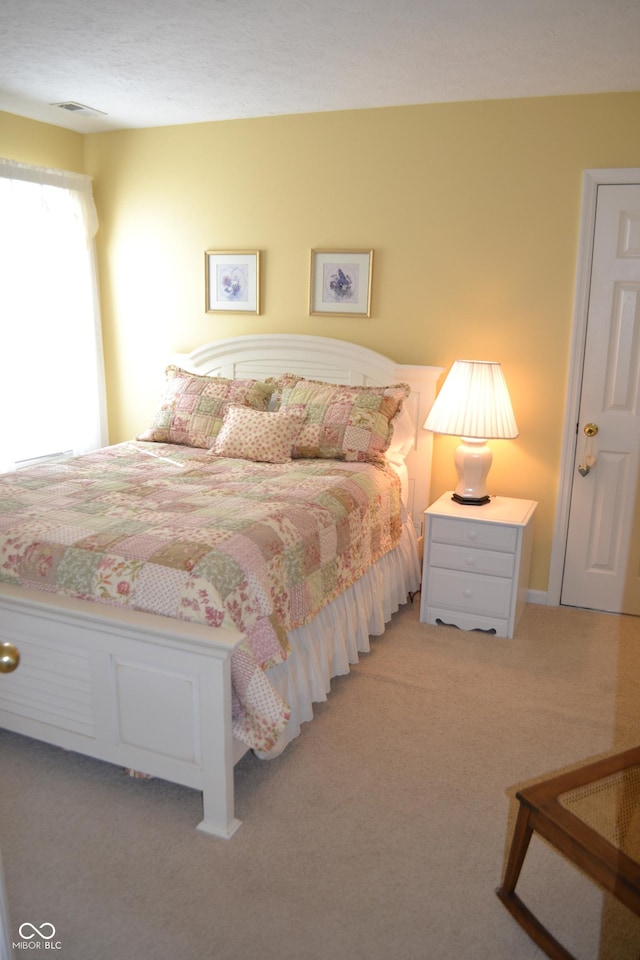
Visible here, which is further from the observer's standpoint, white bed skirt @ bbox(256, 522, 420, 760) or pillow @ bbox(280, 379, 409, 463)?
pillow @ bbox(280, 379, 409, 463)

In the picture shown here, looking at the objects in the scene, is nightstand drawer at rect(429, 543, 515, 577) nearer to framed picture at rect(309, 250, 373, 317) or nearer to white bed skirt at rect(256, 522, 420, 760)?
white bed skirt at rect(256, 522, 420, 760)

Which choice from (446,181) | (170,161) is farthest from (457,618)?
(170,161)

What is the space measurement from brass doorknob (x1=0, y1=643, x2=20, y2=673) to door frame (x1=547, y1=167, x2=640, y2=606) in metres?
3.02

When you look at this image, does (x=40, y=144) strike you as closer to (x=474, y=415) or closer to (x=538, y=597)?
(x=474, y=415)

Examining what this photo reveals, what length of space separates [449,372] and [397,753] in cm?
194

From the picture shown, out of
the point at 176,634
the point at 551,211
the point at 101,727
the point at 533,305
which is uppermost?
the point at 551,211

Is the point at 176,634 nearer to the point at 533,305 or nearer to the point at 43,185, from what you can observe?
the point at 533,305

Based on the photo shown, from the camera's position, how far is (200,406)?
3.78 m

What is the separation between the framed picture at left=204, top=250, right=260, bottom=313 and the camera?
162 inches

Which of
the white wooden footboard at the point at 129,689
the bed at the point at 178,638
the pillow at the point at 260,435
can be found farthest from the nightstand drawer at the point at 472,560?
the white wooden footboard at the point at 129,689

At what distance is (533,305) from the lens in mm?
3514

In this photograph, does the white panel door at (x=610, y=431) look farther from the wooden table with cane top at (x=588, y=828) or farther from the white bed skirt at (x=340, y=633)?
A: the wooden table with cane top at (x=588, y=828)

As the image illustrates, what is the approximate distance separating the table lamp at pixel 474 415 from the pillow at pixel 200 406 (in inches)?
37.2

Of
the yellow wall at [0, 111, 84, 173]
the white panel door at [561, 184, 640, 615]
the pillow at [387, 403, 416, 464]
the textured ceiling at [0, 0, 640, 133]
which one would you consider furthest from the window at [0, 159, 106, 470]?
the white panel door at [561, 184, 640, 615]
